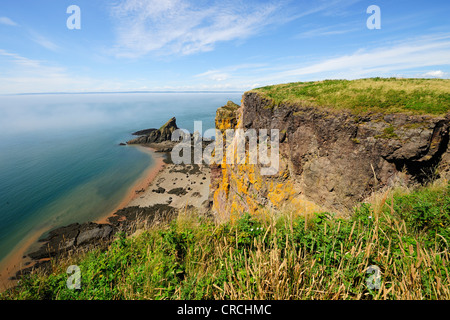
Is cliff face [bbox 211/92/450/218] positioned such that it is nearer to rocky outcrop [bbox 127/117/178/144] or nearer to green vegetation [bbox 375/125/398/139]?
green vegetation [bbox 375/125/398/139]

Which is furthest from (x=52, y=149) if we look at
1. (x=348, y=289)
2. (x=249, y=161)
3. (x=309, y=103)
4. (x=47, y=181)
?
(x=348, y=289)

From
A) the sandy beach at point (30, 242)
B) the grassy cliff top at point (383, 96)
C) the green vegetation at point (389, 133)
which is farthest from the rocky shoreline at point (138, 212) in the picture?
the green vegetation at point (389, 133)

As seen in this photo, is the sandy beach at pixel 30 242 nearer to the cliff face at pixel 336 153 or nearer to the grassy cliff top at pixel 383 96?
the cliff face at pixel 336 153

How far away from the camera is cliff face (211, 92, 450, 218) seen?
907cm

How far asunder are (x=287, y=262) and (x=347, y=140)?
10998 mm

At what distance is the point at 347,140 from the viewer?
1138cm

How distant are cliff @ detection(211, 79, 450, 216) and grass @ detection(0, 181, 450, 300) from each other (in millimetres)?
2257

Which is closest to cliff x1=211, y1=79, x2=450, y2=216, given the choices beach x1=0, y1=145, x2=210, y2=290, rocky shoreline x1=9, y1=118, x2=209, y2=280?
rocky shoreline x1=9, y1=118, x2=209, y2=280

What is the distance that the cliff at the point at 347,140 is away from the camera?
9102mm

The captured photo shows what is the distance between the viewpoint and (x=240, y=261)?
312 centimetres

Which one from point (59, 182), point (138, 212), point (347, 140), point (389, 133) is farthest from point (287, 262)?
point (59, 182)

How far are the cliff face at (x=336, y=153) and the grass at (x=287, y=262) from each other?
219cm
